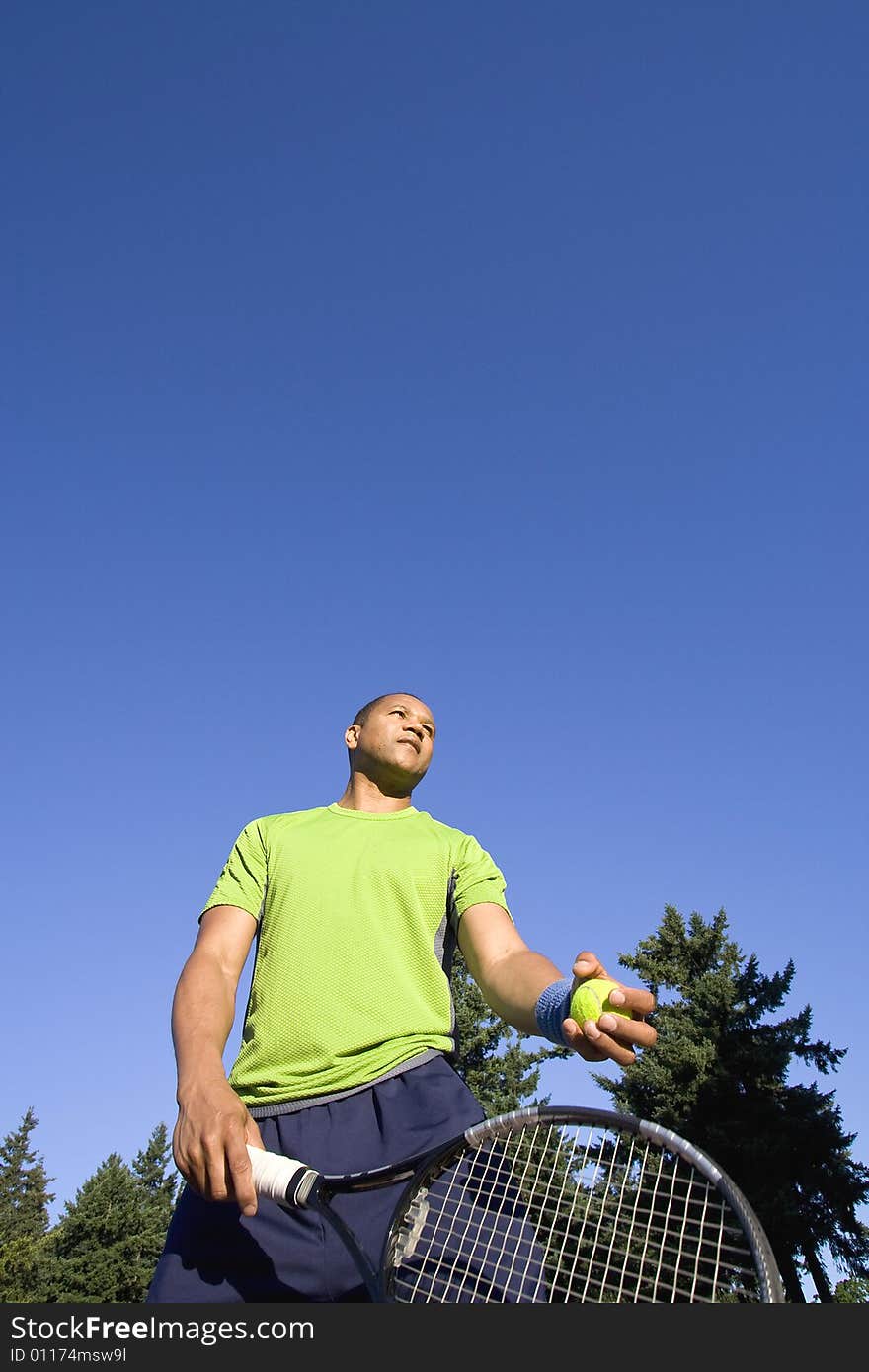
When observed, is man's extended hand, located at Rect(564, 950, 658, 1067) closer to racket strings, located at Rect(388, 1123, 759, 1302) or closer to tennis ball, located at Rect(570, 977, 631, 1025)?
tennis ball, located at Rect(570, 977, 631, 1025)

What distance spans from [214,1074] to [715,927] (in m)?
28.0

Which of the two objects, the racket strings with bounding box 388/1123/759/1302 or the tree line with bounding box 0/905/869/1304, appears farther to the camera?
the tree line with bounding box 0/905/869/1304

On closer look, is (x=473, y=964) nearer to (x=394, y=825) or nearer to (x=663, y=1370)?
(x=394, y=825)

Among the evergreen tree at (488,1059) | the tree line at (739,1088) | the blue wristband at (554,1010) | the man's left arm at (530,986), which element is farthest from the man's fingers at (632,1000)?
the evergreen tree at (488,1059)

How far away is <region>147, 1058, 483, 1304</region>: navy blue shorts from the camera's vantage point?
2604 mm

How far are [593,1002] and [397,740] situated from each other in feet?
6.24

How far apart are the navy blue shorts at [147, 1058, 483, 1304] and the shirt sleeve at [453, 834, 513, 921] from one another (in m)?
0.74

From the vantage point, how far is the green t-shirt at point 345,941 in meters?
3.04

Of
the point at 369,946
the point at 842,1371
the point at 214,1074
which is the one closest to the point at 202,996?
the point at 214,1074

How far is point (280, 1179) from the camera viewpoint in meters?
2.45

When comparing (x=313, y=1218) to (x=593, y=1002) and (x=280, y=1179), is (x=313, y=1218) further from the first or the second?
(x=593, y=1002)

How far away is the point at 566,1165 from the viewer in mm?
2904

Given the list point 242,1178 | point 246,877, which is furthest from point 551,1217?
point 246,877

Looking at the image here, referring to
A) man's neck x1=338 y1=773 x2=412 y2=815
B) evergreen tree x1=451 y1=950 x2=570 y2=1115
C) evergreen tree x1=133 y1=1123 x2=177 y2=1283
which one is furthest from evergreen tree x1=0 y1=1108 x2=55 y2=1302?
man's neck x1=338 y1=773 x2=412 y2=815
